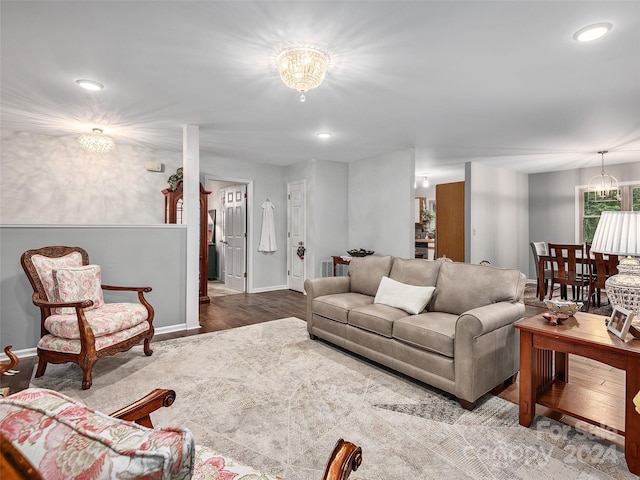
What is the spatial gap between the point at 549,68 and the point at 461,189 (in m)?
4.57

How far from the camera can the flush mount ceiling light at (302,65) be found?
2438 mm

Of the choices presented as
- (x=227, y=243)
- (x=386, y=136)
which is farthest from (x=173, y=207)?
(x=386, y=136)

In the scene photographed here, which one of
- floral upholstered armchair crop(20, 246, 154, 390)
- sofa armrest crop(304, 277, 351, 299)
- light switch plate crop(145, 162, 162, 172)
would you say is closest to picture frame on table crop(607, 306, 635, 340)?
sofa armrest crop(304, 277, 351, 299)

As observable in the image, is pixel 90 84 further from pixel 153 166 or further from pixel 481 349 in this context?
pixel 481 349

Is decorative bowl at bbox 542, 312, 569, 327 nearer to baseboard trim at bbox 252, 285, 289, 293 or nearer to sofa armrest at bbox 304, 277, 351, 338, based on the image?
sofa armrest at bbox 304, 277, 351, 338

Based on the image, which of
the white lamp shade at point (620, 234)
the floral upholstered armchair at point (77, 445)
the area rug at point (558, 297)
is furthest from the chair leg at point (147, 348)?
the area rug at point (558, 297)

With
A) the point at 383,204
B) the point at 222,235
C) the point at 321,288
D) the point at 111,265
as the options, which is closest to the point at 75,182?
the point at 111,265

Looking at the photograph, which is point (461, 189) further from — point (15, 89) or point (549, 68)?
point (15, 89)

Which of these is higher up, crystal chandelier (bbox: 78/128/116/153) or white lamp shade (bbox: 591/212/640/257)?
crystal chandelier (bbox: 78/128/116/153)

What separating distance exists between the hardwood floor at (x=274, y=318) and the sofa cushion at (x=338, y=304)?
3.71 feet

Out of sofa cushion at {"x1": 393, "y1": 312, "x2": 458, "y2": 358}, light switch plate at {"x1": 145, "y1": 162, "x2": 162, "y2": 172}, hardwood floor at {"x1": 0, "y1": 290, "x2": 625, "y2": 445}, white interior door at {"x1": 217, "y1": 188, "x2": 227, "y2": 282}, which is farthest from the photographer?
white interior door at {"x1": 217, "y1": 188, "x2": 227, "y2": 282}

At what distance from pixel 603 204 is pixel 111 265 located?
8602 mm

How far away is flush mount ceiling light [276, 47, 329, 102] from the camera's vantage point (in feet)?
8.00

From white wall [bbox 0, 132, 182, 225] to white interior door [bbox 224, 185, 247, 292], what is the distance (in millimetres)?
1470
